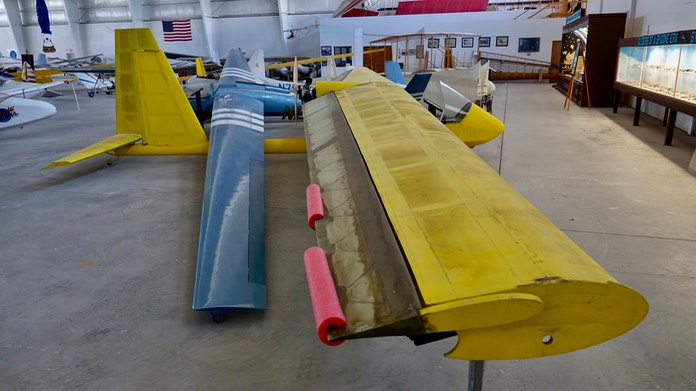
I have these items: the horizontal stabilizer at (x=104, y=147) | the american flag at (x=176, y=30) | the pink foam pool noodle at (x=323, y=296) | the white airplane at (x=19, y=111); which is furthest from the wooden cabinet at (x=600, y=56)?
the american flag at (x=176, y=30)

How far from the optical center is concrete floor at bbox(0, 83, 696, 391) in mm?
3279

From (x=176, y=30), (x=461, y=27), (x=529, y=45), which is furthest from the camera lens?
(x=176, y=30)

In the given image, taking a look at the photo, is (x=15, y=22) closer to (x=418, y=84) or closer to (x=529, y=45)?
(x=529, y=45)

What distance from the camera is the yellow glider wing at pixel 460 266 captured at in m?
1.77

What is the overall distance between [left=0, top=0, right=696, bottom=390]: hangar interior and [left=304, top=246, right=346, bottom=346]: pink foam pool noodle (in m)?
1.37

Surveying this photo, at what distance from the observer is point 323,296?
1986 millimetres

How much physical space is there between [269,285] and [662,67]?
1137 cm

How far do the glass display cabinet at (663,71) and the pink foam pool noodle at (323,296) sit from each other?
9.21 meters

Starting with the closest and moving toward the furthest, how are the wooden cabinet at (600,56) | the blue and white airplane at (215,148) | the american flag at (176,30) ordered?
1. the blue and white airplane at (215,148)
2. the wooden cabinet at (600,56)
3. the american flag at (176,30)

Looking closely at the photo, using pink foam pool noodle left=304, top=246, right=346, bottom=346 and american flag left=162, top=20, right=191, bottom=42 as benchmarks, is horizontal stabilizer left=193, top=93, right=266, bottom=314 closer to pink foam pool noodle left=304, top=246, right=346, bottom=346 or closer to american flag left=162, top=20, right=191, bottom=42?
pink foam pool noodle left=304, top=246, right=346, bottom=346

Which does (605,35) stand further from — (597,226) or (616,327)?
(616,327)

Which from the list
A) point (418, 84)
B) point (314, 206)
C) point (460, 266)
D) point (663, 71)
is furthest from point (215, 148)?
point (663, 71)

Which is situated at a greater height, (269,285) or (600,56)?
(600,56)

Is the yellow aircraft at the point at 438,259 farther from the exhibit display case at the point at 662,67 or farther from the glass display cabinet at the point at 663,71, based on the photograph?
the exhibit display case at the point at 662,67
